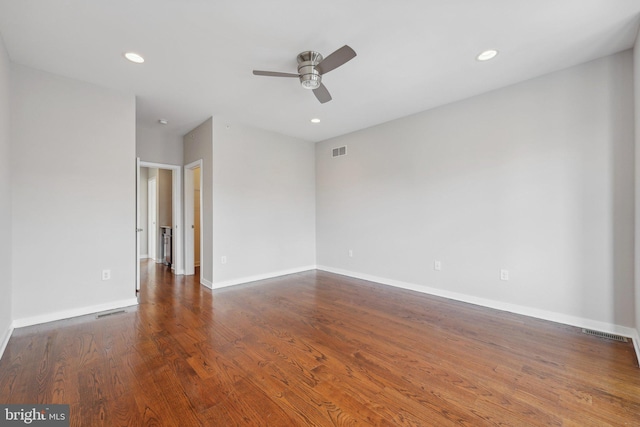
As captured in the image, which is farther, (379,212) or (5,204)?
(379,212)

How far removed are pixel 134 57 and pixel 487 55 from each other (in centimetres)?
343

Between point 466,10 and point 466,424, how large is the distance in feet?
9.17

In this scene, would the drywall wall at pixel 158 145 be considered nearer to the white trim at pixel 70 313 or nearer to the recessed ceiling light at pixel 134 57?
the recessed ceiling light at pixel 134 57

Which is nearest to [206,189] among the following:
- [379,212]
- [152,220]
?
[379,212]

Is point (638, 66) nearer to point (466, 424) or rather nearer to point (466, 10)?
point (466, 10)

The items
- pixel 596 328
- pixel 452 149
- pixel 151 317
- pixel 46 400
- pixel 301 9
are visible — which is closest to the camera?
pixel 46 400

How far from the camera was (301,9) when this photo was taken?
2.00 meters

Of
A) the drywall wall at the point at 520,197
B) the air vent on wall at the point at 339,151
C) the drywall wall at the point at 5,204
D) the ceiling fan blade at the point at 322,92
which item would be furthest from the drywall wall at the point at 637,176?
the drywall wall at the point at 5,204

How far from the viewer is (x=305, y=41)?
7.73ft

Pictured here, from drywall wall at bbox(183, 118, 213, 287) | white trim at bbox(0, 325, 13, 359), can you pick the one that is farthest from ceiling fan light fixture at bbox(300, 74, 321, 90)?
white trim at bbox(0, 325, 13, 359)

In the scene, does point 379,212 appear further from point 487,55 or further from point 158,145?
point 158,145

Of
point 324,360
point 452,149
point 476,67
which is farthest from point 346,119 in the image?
point 324,360

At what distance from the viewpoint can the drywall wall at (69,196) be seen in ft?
9.11

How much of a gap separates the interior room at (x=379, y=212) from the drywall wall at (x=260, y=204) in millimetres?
55
